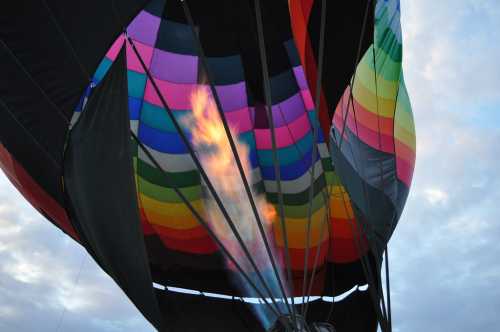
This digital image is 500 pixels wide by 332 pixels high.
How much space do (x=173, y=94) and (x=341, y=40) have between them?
10.3 ft

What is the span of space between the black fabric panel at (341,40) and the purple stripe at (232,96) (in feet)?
7.62

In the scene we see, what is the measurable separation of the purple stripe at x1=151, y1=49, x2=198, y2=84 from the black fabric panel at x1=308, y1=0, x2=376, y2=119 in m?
2.71

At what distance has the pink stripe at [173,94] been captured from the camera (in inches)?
360

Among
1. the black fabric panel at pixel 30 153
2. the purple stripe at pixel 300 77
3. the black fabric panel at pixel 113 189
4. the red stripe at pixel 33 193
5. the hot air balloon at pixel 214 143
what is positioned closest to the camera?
the black fabric panel at pixel 113 189

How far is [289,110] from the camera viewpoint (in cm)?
948

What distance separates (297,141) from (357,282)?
2.84 m

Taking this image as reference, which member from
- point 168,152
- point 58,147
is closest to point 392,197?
point 168,152

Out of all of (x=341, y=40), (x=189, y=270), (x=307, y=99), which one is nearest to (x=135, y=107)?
(x=307, y=99)

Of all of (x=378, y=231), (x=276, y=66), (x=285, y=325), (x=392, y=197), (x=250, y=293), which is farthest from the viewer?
(x=250, y=293)

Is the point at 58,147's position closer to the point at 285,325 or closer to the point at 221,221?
the point at 285,325

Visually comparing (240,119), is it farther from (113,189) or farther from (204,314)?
(113,189)

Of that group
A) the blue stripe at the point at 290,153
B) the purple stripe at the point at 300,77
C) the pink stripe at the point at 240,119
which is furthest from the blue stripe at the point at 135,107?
the purple stripe at the point at 300,77

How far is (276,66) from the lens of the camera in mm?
9234

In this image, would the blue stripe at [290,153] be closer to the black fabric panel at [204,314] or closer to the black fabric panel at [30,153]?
the black fabric panel at [204,314]
